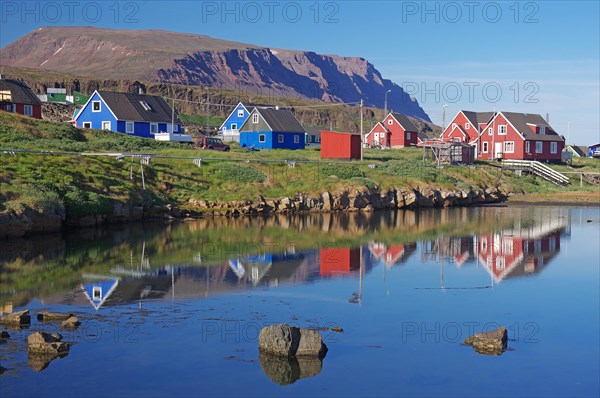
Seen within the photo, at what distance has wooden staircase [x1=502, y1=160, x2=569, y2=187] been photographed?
7525 cm

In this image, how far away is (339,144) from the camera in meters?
67.9

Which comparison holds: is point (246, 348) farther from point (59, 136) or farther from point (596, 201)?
point (596, 201)

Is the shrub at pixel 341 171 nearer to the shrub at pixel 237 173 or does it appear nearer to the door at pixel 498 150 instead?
the shrub at pixel 237 173

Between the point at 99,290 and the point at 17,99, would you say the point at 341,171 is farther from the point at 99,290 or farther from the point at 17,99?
the point at 17,99

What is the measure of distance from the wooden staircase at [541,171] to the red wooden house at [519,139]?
9.49 m

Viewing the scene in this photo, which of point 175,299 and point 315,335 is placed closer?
point 315,335

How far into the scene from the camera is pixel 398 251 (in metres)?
33.6

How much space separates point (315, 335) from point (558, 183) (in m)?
63.3

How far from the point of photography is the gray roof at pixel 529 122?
89062 mm

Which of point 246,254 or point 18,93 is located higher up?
point 18,93

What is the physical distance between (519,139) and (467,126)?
33.1 feet

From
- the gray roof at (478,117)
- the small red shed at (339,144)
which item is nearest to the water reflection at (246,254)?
the small red shed at (339,144)

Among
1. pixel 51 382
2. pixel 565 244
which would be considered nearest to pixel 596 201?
pixel 565 244

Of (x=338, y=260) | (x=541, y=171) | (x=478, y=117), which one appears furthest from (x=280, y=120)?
(x=338, y=260)
